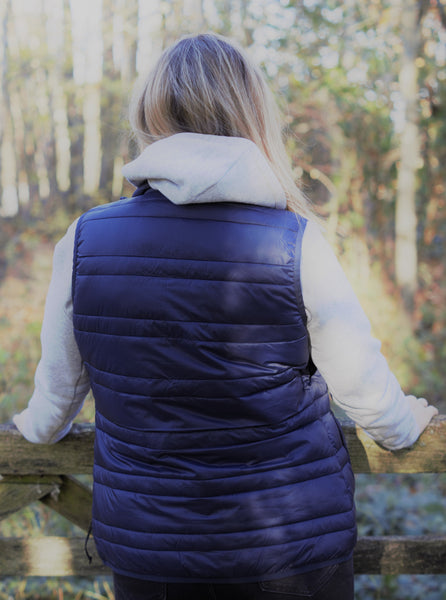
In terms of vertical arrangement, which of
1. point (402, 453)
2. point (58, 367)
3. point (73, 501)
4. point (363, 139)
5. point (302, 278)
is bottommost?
point (363, 139)

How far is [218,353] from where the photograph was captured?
135 cm

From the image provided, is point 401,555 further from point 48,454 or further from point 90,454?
point 48,454

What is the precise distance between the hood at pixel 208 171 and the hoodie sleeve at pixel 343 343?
0.49 ft

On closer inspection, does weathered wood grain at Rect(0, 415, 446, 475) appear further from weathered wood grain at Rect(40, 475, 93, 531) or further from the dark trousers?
the dark trousers

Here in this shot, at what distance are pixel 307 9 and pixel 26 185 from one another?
13647 mm

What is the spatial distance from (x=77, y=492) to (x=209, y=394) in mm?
1015

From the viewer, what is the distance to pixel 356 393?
1.47 m

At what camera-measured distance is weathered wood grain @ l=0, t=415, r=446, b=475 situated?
6.36 ft

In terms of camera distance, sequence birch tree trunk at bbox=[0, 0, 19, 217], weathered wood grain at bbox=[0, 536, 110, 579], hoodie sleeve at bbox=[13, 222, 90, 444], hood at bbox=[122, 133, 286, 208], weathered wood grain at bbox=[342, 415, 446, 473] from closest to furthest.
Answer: hood at bbox=[122, 133, 286, 208]
hoodie sleeve at bbox=[13, 222, 90, 444]
weathered wood grain at bbox=[342, 415, 446, 473]
weathered wood grain at bbox=[0, 536, 110, 579]
birch tree trunk at bbox=[0, 0, 19, 217]

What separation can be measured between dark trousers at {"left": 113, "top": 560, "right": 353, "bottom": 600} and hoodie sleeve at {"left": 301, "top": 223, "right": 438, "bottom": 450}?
0.37 meters

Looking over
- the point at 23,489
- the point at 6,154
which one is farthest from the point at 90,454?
the point at 6,154

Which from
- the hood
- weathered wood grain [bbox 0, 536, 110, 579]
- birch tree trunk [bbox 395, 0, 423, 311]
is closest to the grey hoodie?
the hood

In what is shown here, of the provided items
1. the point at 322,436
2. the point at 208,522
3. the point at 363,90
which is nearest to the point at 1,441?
the point at 208,522

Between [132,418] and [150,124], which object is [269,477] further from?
[150,124]
